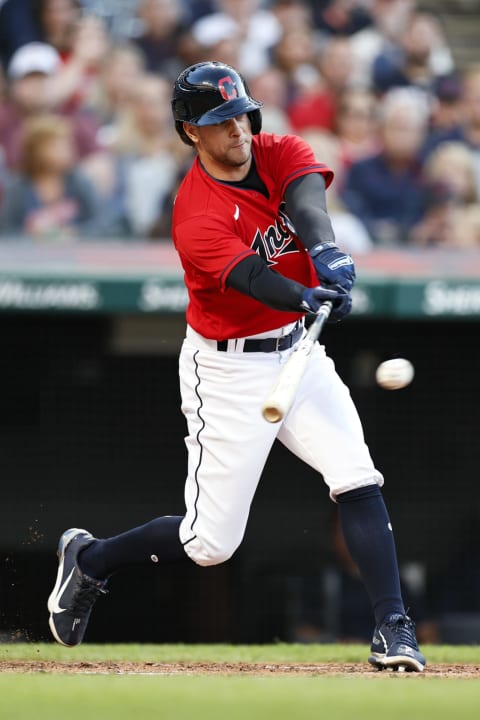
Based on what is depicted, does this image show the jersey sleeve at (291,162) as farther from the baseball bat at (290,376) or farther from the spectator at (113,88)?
the spectator at (113,88)

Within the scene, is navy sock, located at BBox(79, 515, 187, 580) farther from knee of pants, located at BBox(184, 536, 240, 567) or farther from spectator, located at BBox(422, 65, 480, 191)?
spectator, located at BBox(422, 65, 480, 191)

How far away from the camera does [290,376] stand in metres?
3.43

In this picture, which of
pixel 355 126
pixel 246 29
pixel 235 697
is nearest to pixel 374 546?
pixel 235 697

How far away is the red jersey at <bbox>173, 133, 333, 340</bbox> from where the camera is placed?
143 inches

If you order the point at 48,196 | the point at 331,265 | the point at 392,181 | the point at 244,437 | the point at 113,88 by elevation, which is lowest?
the point at 244,437

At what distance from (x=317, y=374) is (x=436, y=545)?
13.5ft

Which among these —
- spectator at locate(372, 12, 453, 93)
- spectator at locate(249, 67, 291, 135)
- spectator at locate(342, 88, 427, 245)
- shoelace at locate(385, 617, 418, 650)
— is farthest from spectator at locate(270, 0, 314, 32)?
shoelace at locate(385, 617, 418, 650)

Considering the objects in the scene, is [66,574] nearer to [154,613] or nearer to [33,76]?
[154,613]

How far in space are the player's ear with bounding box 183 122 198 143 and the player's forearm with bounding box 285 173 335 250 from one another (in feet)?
1.09

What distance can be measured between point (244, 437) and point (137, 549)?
1.87ft

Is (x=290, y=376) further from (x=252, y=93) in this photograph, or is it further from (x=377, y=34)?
(x=377, y=34)

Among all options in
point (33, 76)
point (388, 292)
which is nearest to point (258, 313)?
point (388, 292)

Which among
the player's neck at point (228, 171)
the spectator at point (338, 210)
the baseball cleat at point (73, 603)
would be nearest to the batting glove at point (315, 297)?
the player's neck at point (228, 171)

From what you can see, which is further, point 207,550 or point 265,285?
point 207,550
